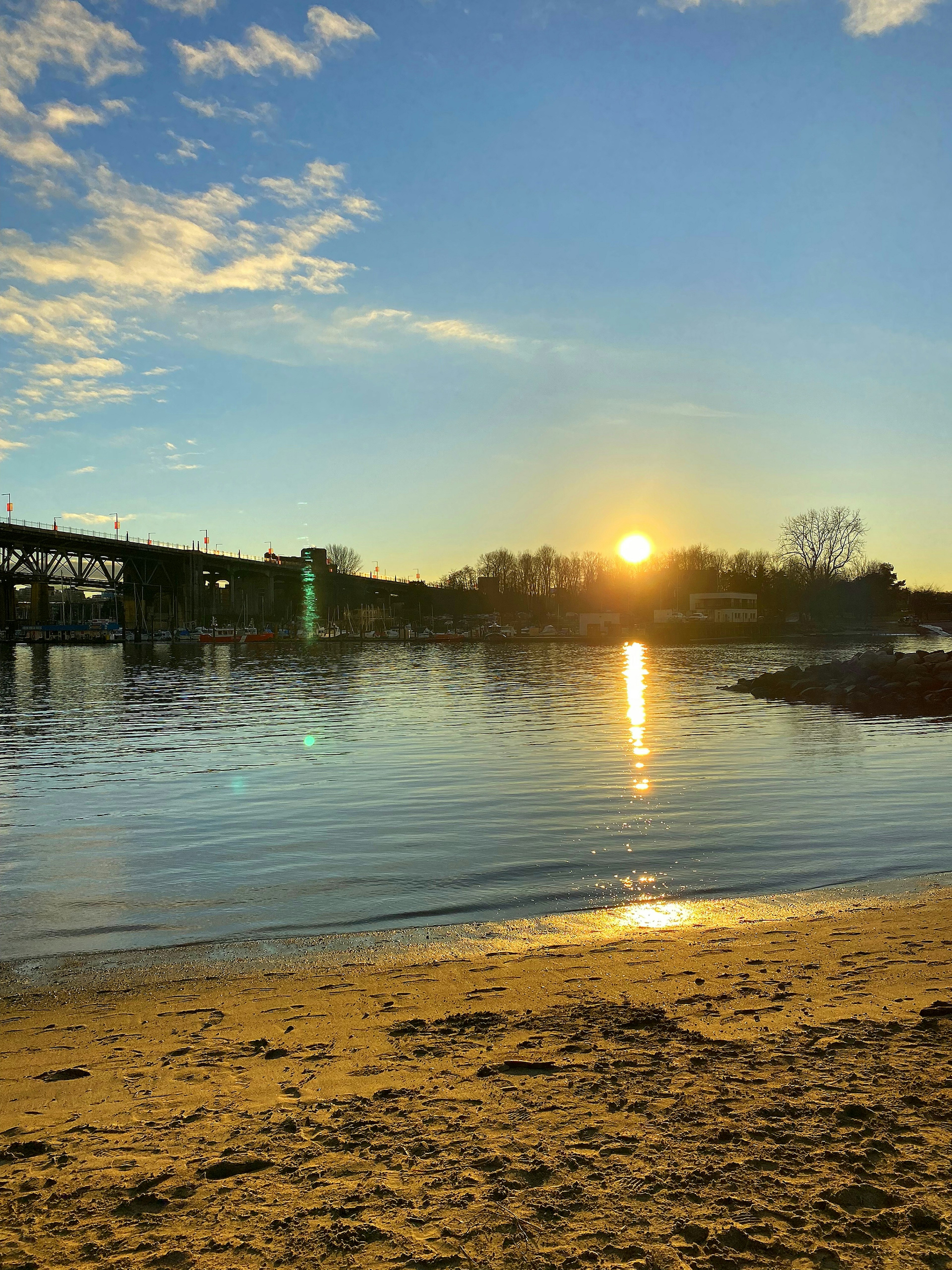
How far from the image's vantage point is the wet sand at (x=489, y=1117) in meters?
4.05

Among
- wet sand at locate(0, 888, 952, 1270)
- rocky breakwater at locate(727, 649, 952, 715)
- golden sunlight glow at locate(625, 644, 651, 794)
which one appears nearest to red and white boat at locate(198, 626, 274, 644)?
golden sunlight glow at locate(625, 644, 651, 794)

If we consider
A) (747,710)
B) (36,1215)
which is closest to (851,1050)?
(36,1215)

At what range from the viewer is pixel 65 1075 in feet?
20.1

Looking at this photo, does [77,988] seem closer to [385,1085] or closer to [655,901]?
[385,1085]

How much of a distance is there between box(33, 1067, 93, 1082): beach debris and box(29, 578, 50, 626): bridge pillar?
156630 millimetres

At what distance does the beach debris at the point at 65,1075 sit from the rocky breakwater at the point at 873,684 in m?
38.4

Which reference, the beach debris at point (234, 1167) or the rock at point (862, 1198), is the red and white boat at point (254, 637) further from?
the rock at point (862, 1198)

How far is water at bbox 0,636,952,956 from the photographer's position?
37.4ft

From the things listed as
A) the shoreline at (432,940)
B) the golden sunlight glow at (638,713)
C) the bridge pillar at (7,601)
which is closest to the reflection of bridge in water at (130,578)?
the bridge pillar at (7,601)

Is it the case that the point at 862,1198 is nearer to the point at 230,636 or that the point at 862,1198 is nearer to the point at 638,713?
the point at 638,713

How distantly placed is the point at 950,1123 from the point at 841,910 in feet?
19.0

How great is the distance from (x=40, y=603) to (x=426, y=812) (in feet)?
521

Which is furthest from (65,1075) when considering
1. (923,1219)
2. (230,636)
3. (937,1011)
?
(230,636)

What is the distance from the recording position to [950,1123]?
487 centimetres
